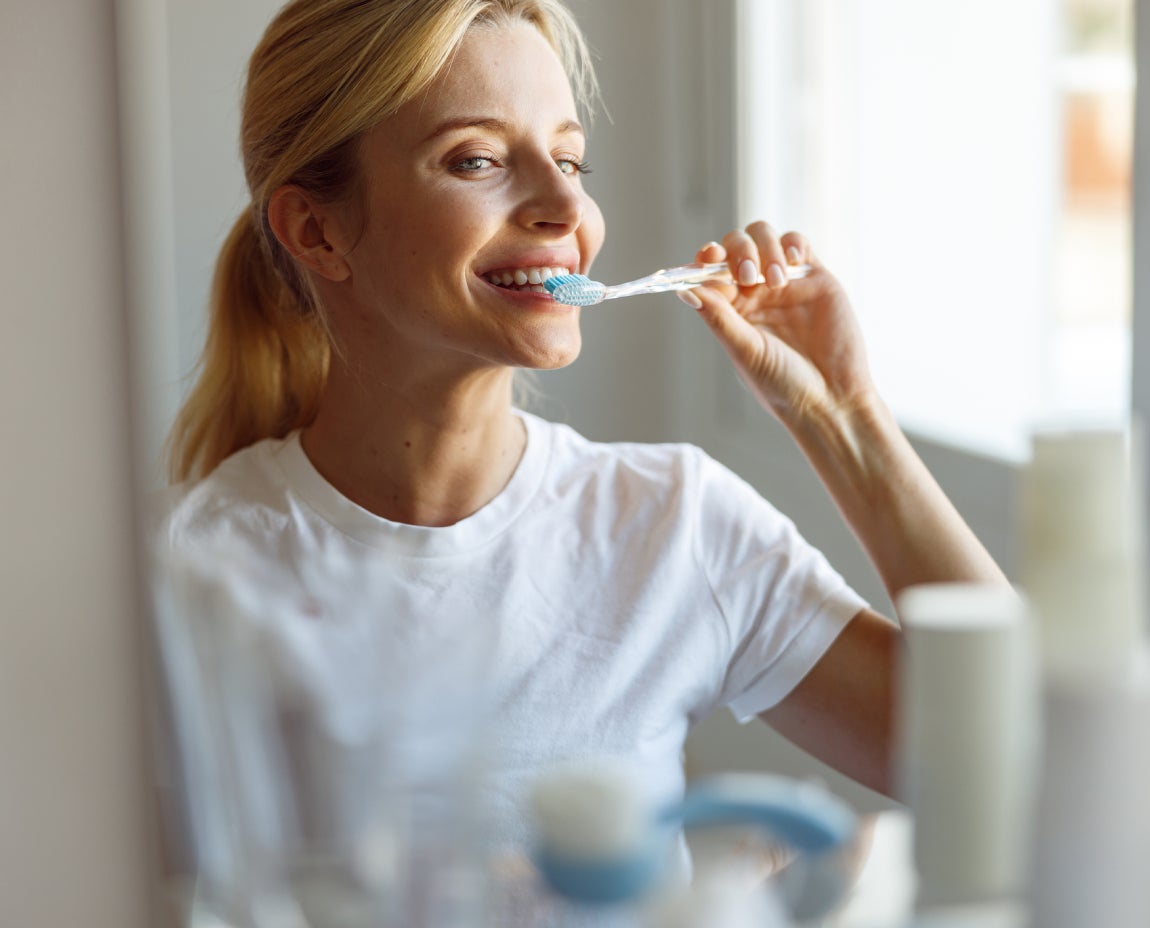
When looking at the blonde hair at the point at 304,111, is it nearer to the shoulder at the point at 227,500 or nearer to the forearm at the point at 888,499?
the shoulder at the point at 227,500

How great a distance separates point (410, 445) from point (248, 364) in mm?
100

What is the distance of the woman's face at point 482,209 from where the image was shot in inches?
23.5

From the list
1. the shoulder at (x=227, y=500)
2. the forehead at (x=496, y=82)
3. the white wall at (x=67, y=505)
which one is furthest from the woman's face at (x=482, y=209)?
the white wall at (x=67, y=505)

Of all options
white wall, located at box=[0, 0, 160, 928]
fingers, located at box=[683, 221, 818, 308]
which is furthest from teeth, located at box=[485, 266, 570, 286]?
white wall, located at box=[0, 0, 160, 928]

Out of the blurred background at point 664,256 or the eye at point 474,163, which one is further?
the eye at point 474,163

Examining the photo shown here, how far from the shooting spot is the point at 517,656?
0.62 meters

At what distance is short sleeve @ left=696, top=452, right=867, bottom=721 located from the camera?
67 centimetres

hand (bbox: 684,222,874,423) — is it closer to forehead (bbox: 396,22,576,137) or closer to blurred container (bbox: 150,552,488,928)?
forehead (bbox: 396,22,576,137)

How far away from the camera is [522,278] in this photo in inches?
24.9

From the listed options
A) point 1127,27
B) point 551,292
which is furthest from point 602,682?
point 1127,27

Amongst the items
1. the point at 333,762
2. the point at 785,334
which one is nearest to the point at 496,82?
the point at 785,334

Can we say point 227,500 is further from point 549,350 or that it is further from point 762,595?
point 762,595

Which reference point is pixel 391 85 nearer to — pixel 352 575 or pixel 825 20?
pixel 352 575

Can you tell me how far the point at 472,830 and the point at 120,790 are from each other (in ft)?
0.41
